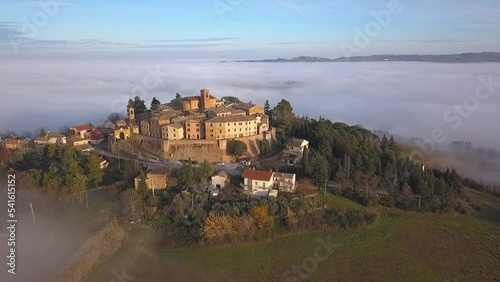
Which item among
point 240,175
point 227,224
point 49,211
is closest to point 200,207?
point 227,224

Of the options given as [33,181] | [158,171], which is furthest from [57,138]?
[158,171]

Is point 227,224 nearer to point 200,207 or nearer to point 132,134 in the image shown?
point 200,207

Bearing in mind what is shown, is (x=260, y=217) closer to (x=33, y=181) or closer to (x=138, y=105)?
(x=33, y=181)

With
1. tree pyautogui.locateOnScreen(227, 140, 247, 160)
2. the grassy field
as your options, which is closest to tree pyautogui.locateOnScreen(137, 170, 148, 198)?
the grassy field

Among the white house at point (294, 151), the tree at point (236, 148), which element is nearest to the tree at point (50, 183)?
the tree at point (236, 148)

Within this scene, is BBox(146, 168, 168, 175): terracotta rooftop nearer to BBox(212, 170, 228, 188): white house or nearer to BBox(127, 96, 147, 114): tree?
BBox(212, 170, 228, 188): white house
